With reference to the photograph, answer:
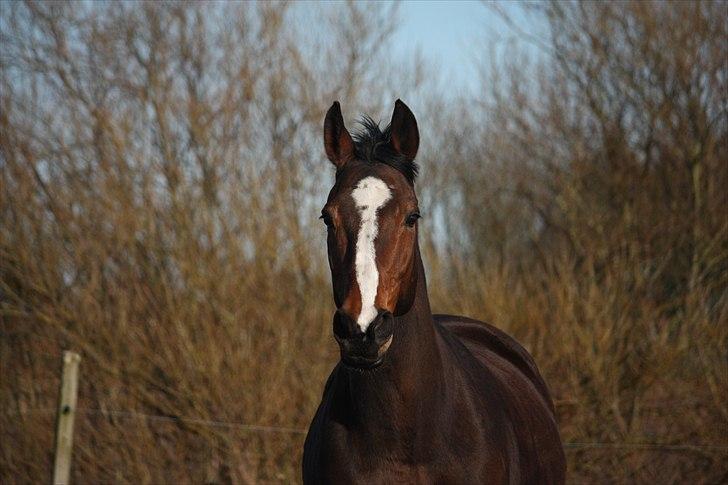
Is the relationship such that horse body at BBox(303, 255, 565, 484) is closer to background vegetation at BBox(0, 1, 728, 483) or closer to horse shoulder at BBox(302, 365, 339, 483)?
horse shoulder at BBox(302, 365, 339, 483)

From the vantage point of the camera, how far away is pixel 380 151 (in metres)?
3.36

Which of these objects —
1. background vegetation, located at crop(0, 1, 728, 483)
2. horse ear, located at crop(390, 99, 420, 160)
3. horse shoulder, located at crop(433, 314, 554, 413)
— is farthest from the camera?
background vegetation, located at crop(0, 1, 728, 483)

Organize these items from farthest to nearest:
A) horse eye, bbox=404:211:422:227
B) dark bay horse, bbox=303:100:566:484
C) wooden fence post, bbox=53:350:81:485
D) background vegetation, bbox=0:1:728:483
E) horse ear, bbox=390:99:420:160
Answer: background vegetation, bbox=0:1:728:483
wooden fence post, bbox=53:350:81:485
horse ear, bbox=390:99:420:160
horse eye, bbox=404:211:422:227
dark bay horse, bbox=303:100:566:484

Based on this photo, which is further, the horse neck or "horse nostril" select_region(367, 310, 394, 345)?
the horse neck

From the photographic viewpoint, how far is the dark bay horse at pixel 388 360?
2869 millimetres

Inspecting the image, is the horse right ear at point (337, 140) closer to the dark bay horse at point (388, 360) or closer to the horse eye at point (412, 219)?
the dark bay horse at point (388, 360)

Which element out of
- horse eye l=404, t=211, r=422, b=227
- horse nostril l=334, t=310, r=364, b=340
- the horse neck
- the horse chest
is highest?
horse eye l=404, t=211, r=422, b=227

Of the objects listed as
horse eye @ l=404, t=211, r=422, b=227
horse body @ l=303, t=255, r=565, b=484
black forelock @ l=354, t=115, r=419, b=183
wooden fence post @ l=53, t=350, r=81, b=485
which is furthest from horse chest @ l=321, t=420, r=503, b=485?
wooden fence post @ l=53, t=350, r=81, b=485

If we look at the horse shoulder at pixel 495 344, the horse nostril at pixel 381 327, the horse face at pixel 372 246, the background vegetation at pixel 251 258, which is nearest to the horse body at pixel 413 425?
the horse face at pixel 372 246

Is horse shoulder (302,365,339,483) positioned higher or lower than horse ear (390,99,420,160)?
lower

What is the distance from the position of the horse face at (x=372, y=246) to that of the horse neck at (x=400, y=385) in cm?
12

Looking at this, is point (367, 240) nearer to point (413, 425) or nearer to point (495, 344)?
point (413, 425)

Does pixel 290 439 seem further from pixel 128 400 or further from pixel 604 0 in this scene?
pixel 604 0

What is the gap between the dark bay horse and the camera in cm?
287
